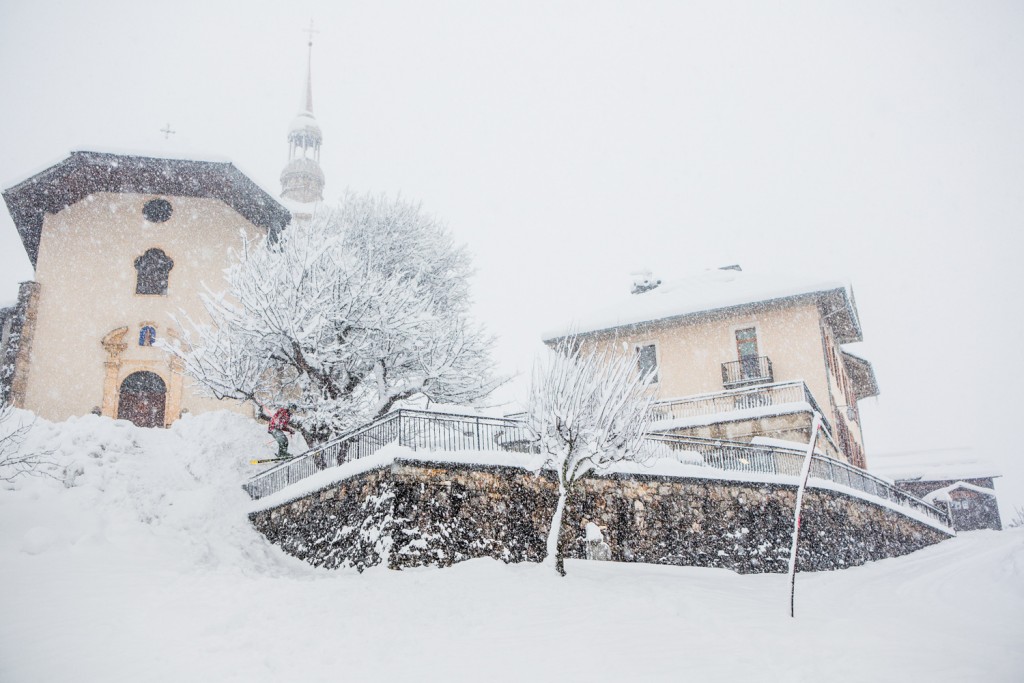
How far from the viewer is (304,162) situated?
47688 millimetres

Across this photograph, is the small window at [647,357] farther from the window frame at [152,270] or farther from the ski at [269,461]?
the window frame at [152,270]

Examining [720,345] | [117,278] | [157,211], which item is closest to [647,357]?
[720,345]

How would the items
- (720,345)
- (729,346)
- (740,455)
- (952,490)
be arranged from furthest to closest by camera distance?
(952,490)
(720,345)
(729,346)
(740,455)

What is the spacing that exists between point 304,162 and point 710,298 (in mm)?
31436

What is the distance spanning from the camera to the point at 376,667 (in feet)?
30.3

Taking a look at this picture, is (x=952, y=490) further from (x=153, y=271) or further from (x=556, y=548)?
(x=153, y=271)

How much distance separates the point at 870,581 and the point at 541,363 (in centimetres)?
933

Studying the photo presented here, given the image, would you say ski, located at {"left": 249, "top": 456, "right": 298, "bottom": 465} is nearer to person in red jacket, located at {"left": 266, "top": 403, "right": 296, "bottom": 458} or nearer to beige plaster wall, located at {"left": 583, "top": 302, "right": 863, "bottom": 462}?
person in red jacket, located at {"left": 266, "top": 403, "right": 296, "bottom": 458}

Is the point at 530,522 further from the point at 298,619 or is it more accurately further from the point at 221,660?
the point at 221,660

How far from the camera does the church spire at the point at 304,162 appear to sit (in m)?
46.6

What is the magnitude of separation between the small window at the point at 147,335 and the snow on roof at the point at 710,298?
44.0ft

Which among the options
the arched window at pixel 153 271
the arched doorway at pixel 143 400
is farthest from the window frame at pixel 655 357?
the arched window at pixel 153 271

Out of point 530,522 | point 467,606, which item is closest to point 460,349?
point 530,522

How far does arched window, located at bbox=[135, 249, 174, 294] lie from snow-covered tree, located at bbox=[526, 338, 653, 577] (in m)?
14.7
